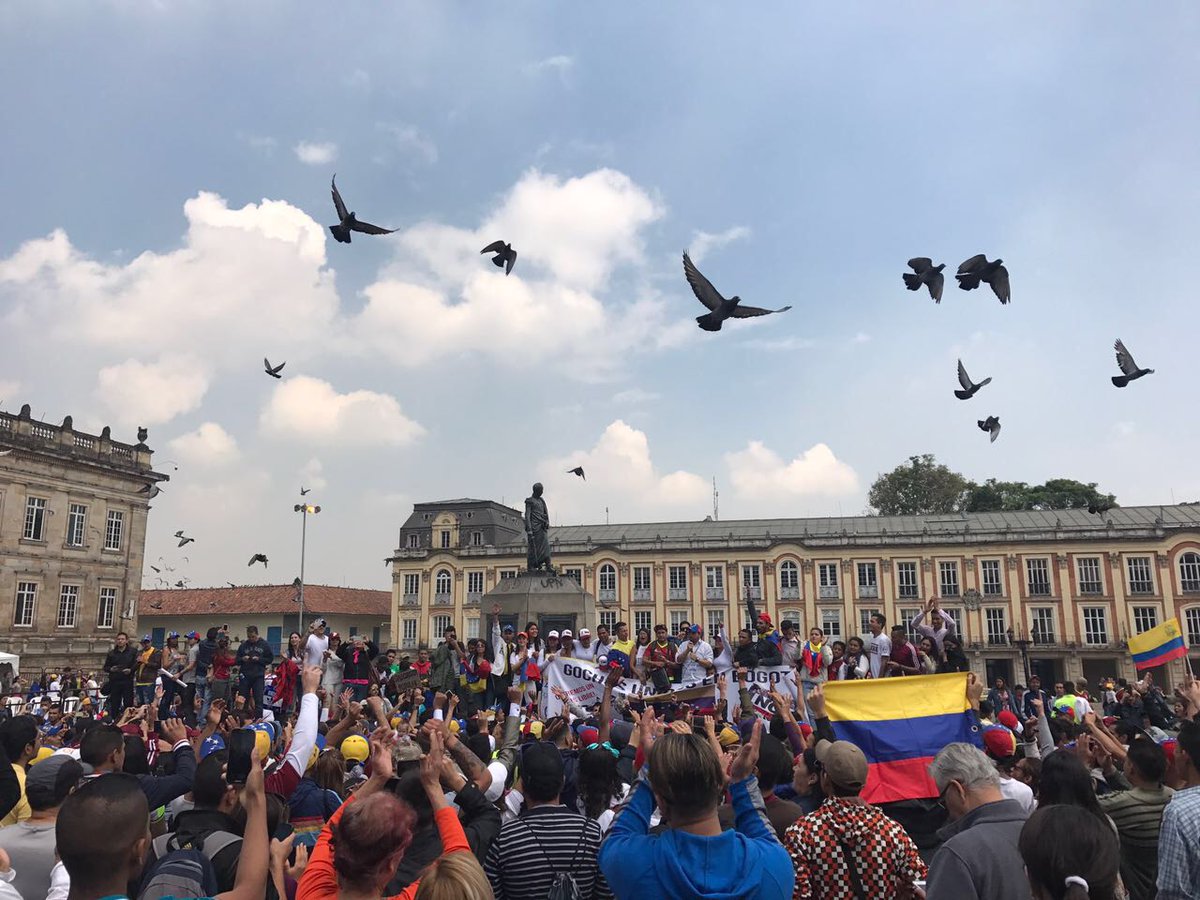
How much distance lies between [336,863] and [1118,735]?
192 inches

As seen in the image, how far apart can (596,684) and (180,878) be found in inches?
376

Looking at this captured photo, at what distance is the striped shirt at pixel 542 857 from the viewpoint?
3.66m

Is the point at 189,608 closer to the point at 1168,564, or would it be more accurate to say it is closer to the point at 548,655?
the point at 548,655

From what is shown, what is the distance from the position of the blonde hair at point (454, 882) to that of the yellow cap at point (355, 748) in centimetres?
379

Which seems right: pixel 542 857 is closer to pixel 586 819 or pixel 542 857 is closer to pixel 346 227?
pixel 586 819

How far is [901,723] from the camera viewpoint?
7.70 metres

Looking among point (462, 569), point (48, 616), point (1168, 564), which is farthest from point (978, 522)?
point (48, 616)

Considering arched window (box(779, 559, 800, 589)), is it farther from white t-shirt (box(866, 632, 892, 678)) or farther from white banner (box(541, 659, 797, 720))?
white banner (box(541, 659, 797, 720))

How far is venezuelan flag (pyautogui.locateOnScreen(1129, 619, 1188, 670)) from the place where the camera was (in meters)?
19.3

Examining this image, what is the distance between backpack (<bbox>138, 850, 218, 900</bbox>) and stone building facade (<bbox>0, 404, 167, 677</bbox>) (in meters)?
44.6

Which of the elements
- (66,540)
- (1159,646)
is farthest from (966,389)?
(66,540)

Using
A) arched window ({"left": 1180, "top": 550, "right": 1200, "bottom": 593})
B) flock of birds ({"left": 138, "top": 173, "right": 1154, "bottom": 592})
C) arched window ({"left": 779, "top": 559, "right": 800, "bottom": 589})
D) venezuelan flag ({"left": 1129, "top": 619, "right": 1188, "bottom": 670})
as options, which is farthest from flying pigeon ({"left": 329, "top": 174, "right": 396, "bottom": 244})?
arched window ({"left": 1180, "top": 550, "right": 1200, "bottom": 593})

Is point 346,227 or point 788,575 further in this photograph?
point 788,575

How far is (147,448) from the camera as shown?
49.6m
